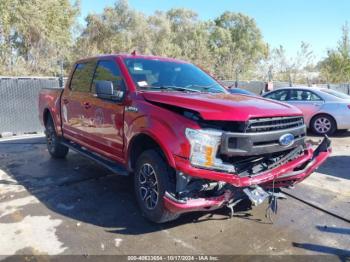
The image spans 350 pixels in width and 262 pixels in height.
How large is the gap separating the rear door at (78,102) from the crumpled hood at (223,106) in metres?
1.78

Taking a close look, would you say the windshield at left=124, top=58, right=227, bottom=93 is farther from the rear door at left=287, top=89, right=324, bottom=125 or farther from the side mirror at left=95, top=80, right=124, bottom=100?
the rear door at left=287, top=89, right=324, bottom=125

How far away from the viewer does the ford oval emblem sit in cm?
369

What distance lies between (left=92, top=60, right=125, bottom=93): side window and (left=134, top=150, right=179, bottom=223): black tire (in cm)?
112

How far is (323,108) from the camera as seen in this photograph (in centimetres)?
979

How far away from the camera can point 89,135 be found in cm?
538

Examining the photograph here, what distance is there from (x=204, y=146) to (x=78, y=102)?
3.07 metres

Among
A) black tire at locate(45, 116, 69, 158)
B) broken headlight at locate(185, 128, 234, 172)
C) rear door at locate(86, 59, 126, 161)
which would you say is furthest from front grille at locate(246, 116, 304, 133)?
black tire at locate(45, 116, 69, 158)

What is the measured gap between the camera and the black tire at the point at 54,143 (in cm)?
695

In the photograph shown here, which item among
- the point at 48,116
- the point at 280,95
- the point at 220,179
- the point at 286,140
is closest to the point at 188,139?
the point at 220,179

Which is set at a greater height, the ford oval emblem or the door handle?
the door handle

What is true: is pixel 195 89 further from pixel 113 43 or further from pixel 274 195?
pixel 113 43

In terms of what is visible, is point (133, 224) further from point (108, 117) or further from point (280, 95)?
point (280, 95)

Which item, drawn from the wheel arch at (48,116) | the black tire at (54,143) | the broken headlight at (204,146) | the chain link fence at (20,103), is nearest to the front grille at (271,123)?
the broken headlight at (204,146)

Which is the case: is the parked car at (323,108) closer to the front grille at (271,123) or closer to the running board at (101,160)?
the front grille at (271,123)
